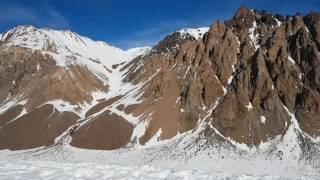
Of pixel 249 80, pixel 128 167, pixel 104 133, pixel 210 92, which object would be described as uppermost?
pixel 249 80

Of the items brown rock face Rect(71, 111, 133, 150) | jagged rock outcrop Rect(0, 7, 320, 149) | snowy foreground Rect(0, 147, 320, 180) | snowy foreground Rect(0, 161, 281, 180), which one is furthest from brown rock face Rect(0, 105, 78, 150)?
snowy foreground Rect(0, 161, 281, 180)

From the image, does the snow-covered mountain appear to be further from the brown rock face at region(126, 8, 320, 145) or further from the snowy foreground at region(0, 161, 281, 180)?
the snowy foreground at region(0, 161, 281, 180)

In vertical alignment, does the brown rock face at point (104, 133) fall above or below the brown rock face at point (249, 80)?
below

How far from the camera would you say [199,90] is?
97.5 meters

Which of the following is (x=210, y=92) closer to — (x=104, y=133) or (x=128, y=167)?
(x=104, y=133)

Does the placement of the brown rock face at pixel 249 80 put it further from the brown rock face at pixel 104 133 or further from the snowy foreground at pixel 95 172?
the snowy foreground at pixel 95 172

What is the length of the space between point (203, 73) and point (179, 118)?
46.7 feet

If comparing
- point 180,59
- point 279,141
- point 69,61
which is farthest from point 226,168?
point 69,61

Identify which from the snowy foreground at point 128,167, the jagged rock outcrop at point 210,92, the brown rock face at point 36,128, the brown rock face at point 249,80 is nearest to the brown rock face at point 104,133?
the jagged rock outcrop at point 210,92

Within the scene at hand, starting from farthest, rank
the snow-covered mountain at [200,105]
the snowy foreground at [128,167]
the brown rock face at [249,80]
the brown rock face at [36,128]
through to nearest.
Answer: the brown rock face at [36,128], the brown rock face at [249,80], the snow-covered mountain at [200,105], the snowy foreground at [128,167]

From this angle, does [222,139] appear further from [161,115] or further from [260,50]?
[260,50]

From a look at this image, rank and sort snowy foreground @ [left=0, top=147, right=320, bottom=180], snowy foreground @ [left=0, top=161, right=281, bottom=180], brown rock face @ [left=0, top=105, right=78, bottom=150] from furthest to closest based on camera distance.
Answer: brown rock face @ [left=0, top=105, right=78, bottom=150] < snowy foreground @ [left=0, top=147, right=320, bottom=180] < snowy foreground @ [left=0, top=161, right=281, bottom=180]

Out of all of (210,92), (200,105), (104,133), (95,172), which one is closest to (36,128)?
(104,133)

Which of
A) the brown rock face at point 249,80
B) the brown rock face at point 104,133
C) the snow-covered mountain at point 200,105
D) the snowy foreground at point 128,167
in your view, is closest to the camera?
the snowy foreground at point 128,167
